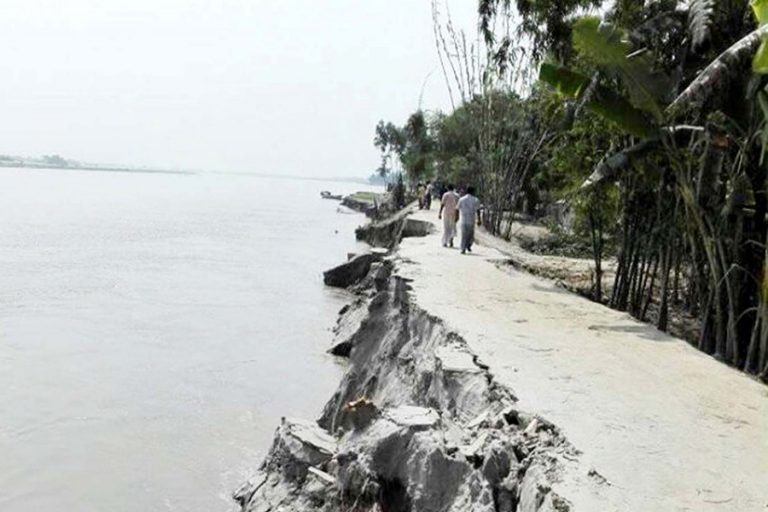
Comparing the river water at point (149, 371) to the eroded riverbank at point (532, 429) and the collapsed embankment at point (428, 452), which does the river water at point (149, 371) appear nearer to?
the collapsed embankment at point (428, 452)

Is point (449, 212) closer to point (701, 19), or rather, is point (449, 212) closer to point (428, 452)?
point (701, 19)

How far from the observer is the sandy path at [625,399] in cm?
452

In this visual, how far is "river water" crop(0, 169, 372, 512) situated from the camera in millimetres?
10031

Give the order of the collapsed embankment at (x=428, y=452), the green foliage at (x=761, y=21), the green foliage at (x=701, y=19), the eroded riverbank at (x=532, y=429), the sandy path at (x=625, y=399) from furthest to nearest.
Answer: the green foliage at (x=701, y=19) → the green foliage at (x=761, y=21) → the collapsed embankment at (x=428, y=452) → the eroded riverbank at (x=532, y=429) → the sandy path at (x=625, y=399)

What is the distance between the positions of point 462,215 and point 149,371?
719cm

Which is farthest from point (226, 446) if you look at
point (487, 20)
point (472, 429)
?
point (487, 20)

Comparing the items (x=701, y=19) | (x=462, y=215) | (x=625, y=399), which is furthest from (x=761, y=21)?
(x=462, y=215)

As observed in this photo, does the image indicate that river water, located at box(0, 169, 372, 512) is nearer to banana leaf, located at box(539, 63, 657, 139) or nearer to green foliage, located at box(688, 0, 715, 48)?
banana leaf, located at box(539, 63, 657, 139)

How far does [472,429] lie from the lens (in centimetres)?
613

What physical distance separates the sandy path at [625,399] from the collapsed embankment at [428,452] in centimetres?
19

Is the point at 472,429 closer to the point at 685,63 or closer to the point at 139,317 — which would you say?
the point at 685,63

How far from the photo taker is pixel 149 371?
50.5 feet

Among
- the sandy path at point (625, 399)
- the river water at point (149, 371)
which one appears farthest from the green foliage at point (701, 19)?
the river water at point (149, 371)

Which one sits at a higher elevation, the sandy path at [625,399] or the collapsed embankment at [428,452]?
the sandy path at [625,399]
